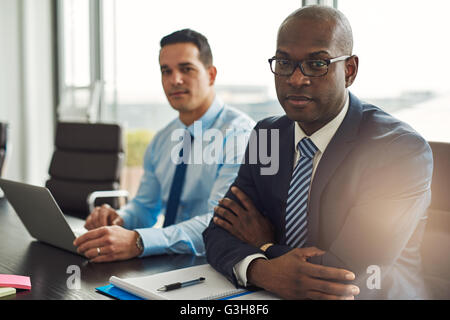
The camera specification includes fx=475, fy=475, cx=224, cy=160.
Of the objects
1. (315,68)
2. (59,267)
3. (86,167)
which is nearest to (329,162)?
(315,68)

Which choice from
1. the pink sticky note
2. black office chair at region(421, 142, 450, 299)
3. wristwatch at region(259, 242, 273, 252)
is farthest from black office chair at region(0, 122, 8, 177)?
black office chair at region(421, 142, 450, 299)

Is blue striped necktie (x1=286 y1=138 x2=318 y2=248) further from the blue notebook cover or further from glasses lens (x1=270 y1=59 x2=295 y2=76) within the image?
the blue notebook cover

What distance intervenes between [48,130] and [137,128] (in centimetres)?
140

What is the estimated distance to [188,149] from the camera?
7.32 feet

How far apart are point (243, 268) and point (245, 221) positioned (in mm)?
242

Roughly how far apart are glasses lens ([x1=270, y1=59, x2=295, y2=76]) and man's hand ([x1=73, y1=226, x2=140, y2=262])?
2.41ft

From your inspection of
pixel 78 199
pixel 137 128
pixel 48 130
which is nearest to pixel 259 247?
pixel 78 199

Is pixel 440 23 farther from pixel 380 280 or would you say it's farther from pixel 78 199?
pixel 78 199

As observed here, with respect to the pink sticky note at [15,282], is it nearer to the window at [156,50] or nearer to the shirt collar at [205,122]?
the shirt collar at [205,122]

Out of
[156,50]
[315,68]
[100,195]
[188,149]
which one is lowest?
[100,195]

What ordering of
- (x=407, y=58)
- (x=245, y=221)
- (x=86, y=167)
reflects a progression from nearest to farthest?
1. (x=245, y=221)
2. (x=407, y=58)
3. (x=86, y=167)

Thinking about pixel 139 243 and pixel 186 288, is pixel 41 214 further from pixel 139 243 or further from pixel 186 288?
pixel 186 288

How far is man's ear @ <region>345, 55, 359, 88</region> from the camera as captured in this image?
142cm

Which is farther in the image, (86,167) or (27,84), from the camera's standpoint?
(27,84)
